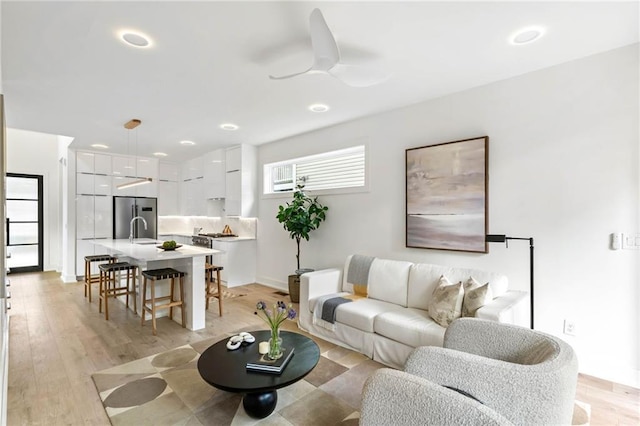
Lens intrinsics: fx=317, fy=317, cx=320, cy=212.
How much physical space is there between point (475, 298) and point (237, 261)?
4365mm

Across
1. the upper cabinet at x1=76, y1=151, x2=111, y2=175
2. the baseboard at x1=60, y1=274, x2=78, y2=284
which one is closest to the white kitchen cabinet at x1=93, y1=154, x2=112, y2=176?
the upper cabinet at x1=76, y1=151, x2=111, y2=175

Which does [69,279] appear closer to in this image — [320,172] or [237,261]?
[237,261]

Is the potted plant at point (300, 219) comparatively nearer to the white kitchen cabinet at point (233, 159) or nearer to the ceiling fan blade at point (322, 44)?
the white kitchen cabinet at point (233, 159)

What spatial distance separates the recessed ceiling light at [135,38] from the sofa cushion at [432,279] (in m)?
3.18

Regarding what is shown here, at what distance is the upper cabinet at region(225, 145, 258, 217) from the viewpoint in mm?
5965

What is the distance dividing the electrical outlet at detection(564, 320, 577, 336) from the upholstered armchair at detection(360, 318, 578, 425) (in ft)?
5.48

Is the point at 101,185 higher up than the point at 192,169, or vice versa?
the point at 192,169

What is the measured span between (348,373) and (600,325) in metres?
2.13

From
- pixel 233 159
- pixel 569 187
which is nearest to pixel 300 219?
pixel 233 159

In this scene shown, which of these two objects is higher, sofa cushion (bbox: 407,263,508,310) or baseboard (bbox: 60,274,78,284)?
sofa cushion (bbox: 407,263,508,310)

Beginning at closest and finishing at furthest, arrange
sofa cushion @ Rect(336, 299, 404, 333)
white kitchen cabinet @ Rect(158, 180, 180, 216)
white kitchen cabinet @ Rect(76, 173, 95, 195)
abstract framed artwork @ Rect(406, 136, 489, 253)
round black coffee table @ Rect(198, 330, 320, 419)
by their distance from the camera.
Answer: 1. round black coffee table @ Rect(198, 330, 320, 419)
2. sofa cushion @ Rect(336, 299, 404, 333)
3. abstract framed artwork @ Rect(406, 136, 489, 253)
4. white kitchen cabinet @ Rect(76, 173, 95, 195)
5. white kitchen cabinet @ Rect(158, 180, 180, 216)

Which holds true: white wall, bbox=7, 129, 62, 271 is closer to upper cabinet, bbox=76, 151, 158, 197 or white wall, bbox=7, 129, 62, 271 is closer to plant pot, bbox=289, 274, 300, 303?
upper cabinet, bbox=76, 151, 158, 197

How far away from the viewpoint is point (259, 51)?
2.55 m

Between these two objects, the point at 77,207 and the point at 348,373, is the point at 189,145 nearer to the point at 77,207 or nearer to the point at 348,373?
the point at 77,207
